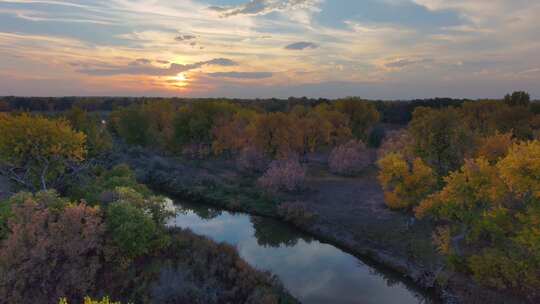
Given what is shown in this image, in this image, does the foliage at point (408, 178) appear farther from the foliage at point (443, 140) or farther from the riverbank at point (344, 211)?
the foliage at point (443, 140)

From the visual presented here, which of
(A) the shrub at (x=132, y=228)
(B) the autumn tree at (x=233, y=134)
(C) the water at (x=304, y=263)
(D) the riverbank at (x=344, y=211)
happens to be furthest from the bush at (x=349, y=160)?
(A) the shrub at (x=132, y=228)

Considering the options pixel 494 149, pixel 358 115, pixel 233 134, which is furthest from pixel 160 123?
pixel 494 149

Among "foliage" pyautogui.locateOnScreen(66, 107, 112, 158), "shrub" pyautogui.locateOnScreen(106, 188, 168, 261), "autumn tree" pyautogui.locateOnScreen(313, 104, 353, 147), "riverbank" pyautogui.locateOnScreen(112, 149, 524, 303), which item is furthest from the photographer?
"autumn tree" pyautogui.locateOnScreen(313, 104, 353, 147)

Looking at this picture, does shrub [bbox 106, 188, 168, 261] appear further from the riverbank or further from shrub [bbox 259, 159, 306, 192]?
shrub [bbox 259, 159, 306, 192]

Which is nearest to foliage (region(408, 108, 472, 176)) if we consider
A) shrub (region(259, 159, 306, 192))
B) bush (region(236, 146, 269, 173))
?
shrub (region(259, 159, 306, 192))

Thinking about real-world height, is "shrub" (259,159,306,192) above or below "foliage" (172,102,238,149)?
below

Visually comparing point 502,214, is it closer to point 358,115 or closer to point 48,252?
point 48,252

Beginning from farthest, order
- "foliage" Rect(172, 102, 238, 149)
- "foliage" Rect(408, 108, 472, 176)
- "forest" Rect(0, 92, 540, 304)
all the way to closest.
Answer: "foliage" Rect(172, 102, 238, 149)
"foliage" Rect(408, 108, 472, 176)
"forest" Rect(0, 92, 540, 304)
